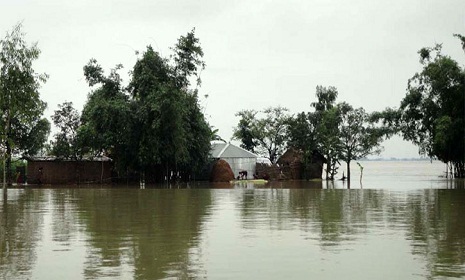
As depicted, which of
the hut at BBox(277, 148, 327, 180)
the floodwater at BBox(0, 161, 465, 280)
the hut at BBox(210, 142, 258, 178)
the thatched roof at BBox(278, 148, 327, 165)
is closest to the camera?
the floodwater at BBox(0, 161, 465, 280)

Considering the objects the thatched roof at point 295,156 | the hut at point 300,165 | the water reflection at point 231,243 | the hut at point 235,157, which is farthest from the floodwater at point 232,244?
the thatched roof at point 295,156

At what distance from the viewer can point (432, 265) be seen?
9773mm

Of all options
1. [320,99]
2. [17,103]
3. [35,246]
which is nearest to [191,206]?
[35,246]

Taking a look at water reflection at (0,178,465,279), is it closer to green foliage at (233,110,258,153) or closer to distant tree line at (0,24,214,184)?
distant tree line at (0,24,214,184)

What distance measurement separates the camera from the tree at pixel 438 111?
49.8m

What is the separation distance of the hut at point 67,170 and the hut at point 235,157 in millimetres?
11069

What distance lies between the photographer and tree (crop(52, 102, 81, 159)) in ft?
174

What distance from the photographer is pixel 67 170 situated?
53625 mm

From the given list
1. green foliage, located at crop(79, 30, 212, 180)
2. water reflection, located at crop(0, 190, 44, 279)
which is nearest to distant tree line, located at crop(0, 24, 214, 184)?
green foliage, located at crop(79, 30, 212, 180)

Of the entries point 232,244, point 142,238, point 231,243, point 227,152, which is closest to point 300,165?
point 227,152

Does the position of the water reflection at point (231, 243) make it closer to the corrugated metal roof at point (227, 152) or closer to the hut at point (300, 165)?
the corrugated metal roof at point (227, 152)

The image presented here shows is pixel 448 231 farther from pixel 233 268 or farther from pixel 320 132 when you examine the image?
pixel 320 132

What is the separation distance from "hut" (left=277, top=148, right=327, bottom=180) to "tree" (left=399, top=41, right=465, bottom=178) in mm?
10544

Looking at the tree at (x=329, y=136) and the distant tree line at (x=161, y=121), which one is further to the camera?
the tree at (x=329, y=136)
